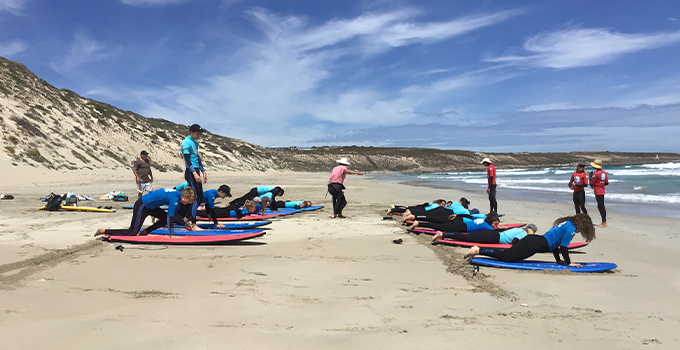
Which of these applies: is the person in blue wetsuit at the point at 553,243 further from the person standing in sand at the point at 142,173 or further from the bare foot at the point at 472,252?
the person standing in sand at the point at 142,173

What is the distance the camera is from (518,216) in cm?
1055

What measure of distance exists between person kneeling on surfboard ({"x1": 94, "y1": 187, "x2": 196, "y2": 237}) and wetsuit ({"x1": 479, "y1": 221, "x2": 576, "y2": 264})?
449 centimetres

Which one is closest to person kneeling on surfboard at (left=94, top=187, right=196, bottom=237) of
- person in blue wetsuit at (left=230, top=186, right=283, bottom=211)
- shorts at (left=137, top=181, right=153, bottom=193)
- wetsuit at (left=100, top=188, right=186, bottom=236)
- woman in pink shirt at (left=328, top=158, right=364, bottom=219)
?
wetsuit at (left=100, top=188, right=186, bottom=236)

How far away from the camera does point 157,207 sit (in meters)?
6.43

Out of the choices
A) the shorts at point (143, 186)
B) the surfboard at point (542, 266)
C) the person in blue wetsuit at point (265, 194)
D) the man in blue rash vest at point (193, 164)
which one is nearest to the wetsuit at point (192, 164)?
the man in blue rash vest at point (193, 164)

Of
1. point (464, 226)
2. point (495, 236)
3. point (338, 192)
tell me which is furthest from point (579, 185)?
point (338, 192)

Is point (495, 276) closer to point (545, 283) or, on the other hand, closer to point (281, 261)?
point (545, 283)

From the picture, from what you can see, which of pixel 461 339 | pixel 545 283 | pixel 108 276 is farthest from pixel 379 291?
pixel 108 276

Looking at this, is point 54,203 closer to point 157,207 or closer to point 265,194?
point 157,207

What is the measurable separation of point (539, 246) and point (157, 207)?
583cm

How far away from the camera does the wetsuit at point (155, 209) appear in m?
6.09

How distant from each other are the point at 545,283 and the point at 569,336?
4.76ft

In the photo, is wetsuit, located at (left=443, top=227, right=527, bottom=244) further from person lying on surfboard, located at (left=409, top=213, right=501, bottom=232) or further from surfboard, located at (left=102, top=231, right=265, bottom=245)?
surfboard, located at (left=102, top=231, right=265, bottom=245)

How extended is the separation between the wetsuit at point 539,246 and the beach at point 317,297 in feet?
1.33
